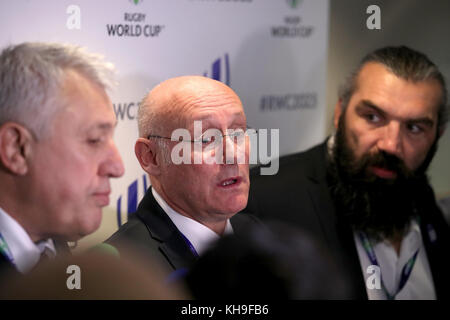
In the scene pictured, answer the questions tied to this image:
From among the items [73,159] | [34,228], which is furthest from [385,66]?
[34,228]

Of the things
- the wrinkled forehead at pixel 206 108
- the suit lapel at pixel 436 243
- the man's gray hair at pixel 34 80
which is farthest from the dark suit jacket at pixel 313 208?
the man's gray hair at pixel 34 80

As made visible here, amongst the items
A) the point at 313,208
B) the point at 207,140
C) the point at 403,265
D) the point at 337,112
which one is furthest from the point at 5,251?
the point at 403,265

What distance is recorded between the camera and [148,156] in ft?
5.39

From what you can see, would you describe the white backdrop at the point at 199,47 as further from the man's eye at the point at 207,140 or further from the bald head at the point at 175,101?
the man's eye at the point at 207,140

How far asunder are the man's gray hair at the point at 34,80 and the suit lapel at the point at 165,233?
0.33 m

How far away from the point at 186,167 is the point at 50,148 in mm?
344

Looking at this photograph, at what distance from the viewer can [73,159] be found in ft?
5.16

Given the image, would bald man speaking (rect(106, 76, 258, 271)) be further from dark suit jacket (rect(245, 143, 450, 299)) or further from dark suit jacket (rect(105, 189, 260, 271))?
dark suit jacket (rect(245, 143, 450, 299))

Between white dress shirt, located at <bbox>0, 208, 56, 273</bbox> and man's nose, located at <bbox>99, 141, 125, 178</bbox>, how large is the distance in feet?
0.80

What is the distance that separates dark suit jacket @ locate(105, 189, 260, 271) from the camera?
163 centimetres

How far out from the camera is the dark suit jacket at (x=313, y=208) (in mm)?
1812

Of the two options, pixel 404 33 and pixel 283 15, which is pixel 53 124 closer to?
pixel 283 15

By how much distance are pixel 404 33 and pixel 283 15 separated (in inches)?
14.6

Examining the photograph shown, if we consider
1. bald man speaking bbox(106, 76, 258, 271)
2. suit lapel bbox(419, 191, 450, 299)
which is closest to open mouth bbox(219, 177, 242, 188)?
bald man speaking bbox(106, 76, 258, 271)
